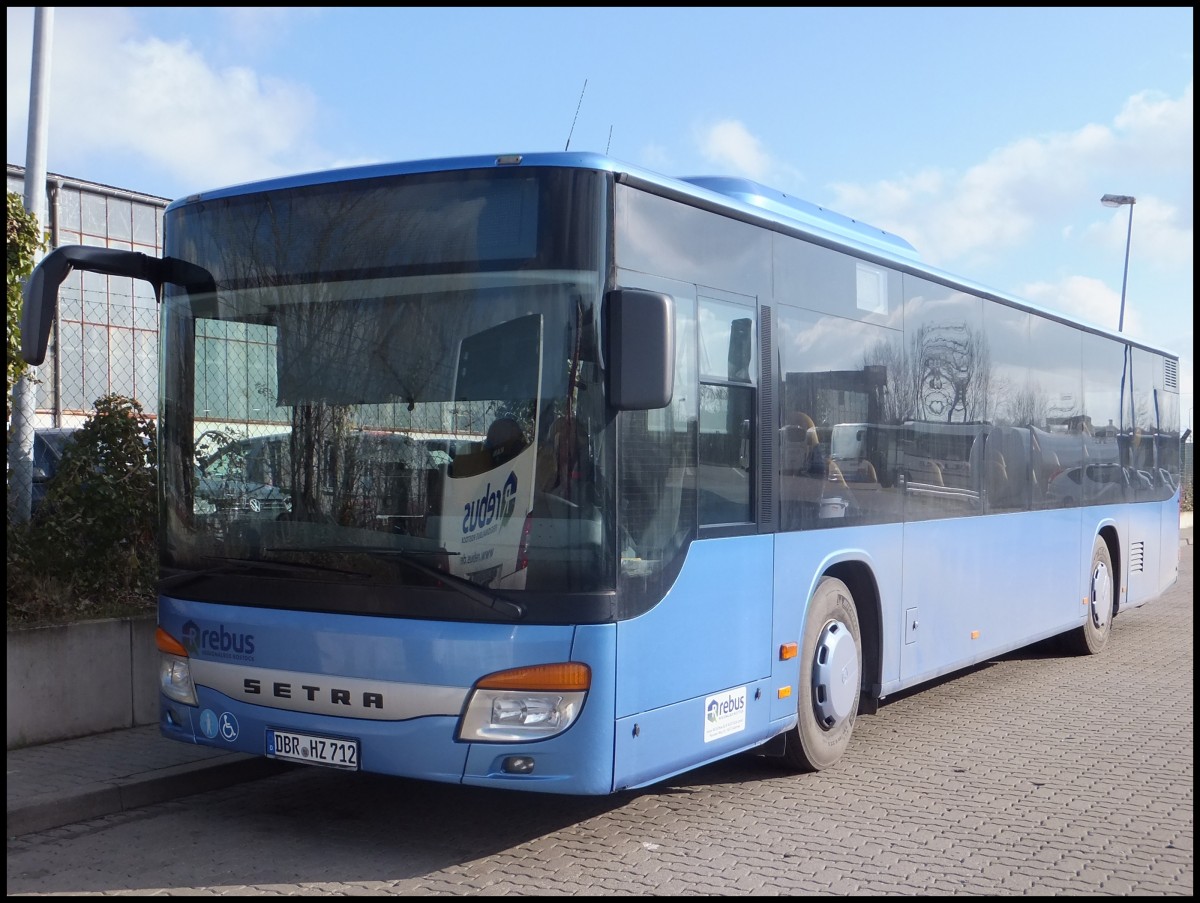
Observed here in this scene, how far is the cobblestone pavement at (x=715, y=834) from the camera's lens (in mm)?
5539

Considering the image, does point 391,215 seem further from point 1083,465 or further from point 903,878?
point 1083,465

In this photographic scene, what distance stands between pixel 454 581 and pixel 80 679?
11.8 feet

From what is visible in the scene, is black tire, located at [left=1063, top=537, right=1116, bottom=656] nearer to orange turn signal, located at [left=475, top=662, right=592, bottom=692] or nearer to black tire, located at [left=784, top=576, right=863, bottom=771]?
black tire, located at [left=784, top=576, right=863, bottom=771]

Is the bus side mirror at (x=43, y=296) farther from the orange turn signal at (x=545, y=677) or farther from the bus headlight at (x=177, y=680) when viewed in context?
the orange turn signal at (x=545, y=677)

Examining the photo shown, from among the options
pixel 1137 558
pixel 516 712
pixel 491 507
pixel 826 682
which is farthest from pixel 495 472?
pixel 1137 558

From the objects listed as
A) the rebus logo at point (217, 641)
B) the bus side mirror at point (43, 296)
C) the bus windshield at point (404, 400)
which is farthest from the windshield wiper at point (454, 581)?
the bus side mirror at point (43, 296)

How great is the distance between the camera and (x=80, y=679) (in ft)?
26.0

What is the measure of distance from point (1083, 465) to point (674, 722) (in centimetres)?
770

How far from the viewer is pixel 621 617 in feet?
18.5

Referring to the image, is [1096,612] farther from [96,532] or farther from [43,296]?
[43,296]

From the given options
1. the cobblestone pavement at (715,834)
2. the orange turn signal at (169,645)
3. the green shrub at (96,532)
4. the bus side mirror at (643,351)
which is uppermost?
the bus side mirror at (643,351)

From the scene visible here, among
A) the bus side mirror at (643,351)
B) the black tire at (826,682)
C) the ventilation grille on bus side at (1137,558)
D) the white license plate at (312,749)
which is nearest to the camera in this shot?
the bus side mirror at (643,351)

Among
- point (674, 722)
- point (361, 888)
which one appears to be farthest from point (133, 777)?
point (674, 722)

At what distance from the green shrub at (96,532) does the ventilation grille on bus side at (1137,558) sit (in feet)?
33.2
